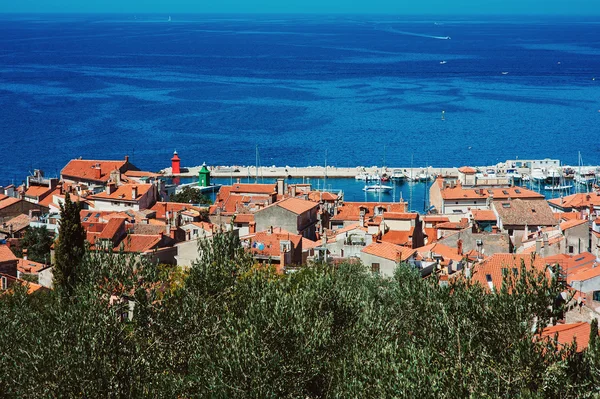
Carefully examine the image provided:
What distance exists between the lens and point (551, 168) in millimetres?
57469

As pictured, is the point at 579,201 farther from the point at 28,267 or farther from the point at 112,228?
the point at 28,267

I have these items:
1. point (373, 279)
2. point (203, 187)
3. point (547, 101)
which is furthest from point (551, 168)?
point (547, 101)

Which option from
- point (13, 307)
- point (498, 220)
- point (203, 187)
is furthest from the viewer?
point (203, 187)

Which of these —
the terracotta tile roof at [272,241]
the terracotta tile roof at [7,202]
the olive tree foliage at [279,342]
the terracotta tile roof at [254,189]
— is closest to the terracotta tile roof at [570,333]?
the olive tree foliage at [279,342]

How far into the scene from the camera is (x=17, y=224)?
32.8 metres

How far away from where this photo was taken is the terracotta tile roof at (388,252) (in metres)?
22.6

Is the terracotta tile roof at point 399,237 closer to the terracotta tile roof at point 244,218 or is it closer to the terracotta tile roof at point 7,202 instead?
the terracotta tile roof at point 244,218

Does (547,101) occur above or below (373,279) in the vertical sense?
above

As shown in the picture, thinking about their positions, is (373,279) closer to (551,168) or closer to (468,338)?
(468,338)

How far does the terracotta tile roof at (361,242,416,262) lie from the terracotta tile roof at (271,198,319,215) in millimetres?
6846

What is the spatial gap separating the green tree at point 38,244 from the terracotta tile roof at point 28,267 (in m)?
2.66

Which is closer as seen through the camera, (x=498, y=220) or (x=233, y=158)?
(x=498, y=220)

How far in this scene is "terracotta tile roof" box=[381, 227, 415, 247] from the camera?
28047 millimetres

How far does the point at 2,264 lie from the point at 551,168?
4104cm
